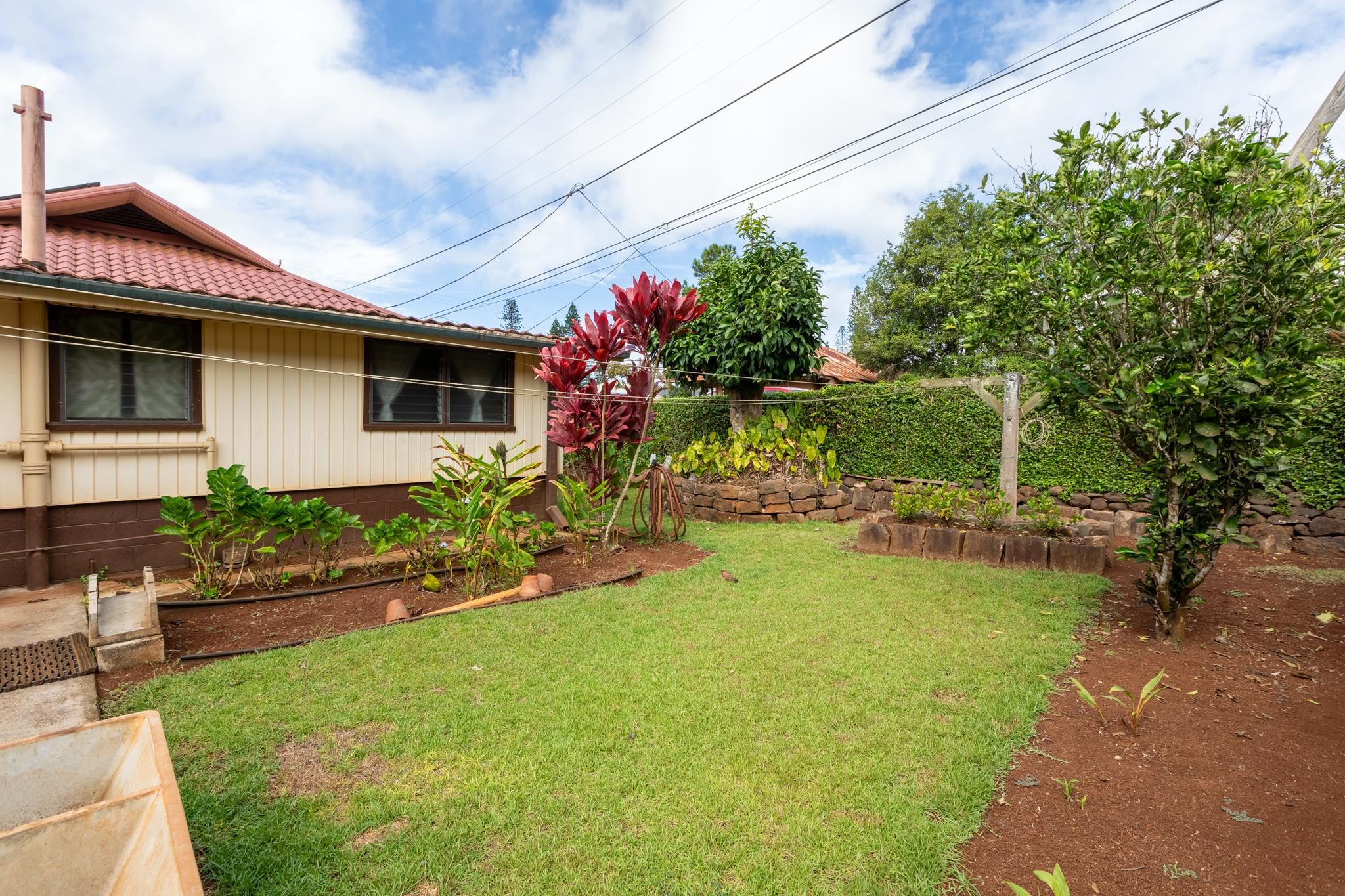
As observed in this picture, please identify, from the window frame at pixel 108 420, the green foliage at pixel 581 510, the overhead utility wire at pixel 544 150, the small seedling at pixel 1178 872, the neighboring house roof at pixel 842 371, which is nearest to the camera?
the small seedling at pixel 1178 872

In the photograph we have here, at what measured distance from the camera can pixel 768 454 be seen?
8898 mm

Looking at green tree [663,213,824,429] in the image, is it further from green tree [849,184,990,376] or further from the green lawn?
green tree [849,184,990,376]

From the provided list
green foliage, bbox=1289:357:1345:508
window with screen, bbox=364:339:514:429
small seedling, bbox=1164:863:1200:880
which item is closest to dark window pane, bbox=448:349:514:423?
window with screen, bbox=364:339:514:429

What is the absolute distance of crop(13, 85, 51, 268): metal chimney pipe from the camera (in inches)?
180

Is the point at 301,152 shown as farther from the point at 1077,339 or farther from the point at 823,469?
the point at 1077,339

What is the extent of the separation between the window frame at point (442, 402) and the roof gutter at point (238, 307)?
42cm

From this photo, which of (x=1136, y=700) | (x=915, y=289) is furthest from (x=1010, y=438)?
(x=915, y=289)

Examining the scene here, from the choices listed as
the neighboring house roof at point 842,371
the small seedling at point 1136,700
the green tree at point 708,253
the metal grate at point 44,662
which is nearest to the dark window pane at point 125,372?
the metal grate at point 44,662

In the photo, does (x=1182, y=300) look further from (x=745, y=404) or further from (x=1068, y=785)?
(x=745, y=404)

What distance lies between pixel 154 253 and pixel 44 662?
4694 millimetres

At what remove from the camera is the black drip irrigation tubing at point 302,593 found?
4168 mm

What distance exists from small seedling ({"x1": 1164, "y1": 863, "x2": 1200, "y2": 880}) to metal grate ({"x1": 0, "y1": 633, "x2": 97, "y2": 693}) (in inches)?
188

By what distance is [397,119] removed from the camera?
40.0 ft

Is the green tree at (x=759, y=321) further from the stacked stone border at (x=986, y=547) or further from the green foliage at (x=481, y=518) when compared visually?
the green foliage at (x=481, y=518)
